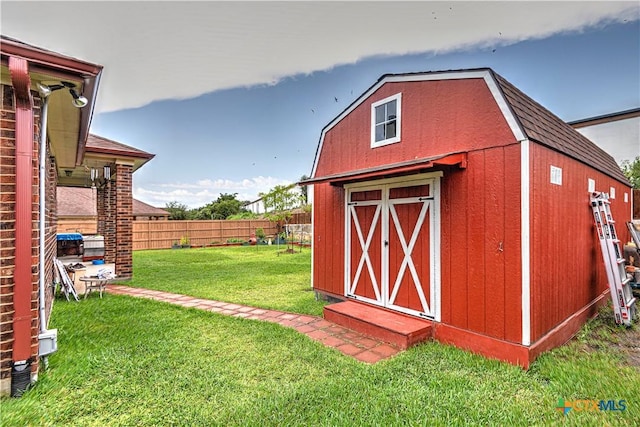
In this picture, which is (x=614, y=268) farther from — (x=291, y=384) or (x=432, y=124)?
(x=291, y=384)

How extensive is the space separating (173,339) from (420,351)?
10.2ft

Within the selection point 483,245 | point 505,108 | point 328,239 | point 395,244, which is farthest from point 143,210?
point 505,108

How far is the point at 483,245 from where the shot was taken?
3.65 m

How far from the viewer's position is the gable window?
4715 mm

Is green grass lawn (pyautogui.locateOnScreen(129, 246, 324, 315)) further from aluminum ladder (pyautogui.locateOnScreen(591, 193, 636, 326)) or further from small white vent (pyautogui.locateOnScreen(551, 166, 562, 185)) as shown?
aluminum ladder (pyautogui.locateOnScreen(591, 193, 636, 326))

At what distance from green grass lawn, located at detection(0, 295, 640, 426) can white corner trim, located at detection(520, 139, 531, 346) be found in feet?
1.77

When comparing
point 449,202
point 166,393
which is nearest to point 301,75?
point 449,202

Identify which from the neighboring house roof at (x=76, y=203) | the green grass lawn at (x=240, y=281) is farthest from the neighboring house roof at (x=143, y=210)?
the green grass lawn at (x=240, y=281)

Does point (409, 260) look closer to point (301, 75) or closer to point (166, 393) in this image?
point (166, 393)

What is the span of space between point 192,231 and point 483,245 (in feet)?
57.9

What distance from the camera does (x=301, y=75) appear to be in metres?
12.4

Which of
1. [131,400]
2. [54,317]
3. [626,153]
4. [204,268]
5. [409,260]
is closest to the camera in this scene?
[131,400]

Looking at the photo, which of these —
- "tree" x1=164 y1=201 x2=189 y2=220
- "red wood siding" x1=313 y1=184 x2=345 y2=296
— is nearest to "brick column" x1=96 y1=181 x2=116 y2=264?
"red wood siding" x1=313 y1=184 x2=345 y2=296

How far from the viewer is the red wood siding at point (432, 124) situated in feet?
12.1
